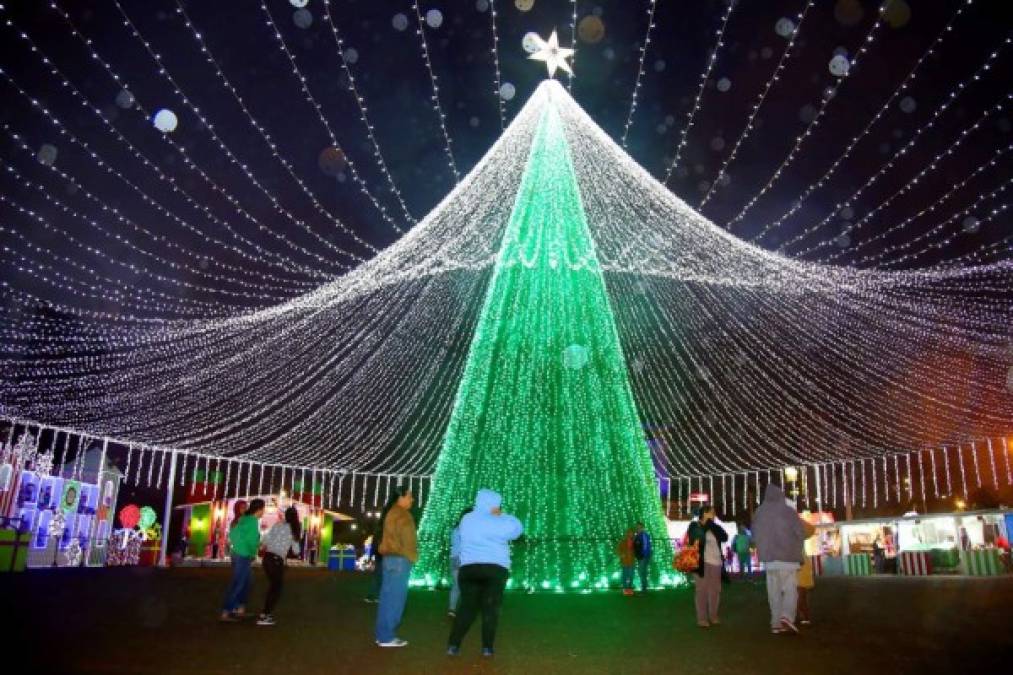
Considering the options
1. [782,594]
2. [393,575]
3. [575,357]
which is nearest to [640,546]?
[575,357]

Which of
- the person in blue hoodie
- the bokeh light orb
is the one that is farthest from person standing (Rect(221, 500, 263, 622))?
the bokeh light orb

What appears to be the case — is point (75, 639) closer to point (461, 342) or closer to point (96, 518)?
point (461, 342)

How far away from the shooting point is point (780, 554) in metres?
8.41

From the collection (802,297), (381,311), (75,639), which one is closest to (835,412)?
(802,297)

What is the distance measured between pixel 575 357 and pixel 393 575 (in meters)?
7.96

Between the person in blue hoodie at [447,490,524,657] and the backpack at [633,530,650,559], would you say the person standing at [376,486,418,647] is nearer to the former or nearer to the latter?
the person in blue hoodie at [447,490,524,657]

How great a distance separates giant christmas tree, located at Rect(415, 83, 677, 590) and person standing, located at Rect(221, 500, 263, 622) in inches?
197

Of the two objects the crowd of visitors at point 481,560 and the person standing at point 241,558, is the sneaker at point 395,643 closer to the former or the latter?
the crowd of visitors at point 481,560

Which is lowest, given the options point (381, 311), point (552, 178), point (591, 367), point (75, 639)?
point (75, 639)

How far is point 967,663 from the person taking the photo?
19.7 ft

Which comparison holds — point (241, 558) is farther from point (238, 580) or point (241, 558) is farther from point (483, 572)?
point (483, 572)

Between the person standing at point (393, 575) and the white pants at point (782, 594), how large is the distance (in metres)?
3.91

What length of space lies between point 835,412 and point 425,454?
54.6 ft

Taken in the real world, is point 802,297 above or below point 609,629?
above
